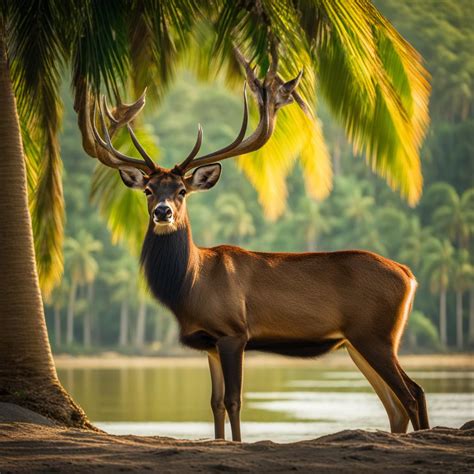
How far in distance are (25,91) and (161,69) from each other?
317 centimetres

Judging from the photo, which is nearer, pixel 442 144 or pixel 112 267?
pixel 112 267

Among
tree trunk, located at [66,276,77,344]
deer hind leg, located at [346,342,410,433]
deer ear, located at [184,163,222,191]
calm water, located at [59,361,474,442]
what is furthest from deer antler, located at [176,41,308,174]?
tree trunk, located at [66,276,77,344]

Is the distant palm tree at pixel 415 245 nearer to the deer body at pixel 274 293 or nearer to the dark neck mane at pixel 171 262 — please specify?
the deer body at pixel 274 293

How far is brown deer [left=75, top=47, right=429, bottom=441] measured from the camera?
33.8 ft

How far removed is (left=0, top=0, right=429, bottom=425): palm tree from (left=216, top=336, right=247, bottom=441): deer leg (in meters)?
1.50

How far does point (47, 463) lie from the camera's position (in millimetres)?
7605

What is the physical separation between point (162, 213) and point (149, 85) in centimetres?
528

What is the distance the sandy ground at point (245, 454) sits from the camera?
743 cm

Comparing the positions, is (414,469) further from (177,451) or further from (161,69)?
(161,69)

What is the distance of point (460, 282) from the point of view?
7538cm

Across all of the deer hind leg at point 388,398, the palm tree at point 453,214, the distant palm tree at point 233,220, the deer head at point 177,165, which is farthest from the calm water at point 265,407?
the palm tree at point 453,214

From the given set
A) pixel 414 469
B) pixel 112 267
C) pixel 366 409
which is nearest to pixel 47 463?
pixel 414 469

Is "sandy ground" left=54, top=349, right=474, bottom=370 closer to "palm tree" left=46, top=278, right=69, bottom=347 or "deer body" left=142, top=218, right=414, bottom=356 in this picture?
"palm tree" left=46, top=278, right=69, bottom=347

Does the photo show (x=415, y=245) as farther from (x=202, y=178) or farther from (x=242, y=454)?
(x=242, y=454)
